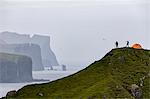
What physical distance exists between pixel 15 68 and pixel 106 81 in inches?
3862

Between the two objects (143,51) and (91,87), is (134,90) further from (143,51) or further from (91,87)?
(143,51)

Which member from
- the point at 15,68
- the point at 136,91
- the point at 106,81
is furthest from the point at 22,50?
the point at 136,91

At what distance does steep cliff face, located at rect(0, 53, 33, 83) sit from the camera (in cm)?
15412

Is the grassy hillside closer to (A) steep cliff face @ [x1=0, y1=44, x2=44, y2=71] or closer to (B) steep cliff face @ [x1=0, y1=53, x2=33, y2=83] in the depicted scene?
(B) steep cliff face @ [x1=0, y1=53, x2=33, y2=83]

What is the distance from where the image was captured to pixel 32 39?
190 m

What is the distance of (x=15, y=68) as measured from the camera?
159 metres

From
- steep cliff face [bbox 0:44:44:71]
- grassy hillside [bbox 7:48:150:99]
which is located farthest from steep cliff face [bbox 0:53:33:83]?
grassy hillside [bbox 7:48:150:99]

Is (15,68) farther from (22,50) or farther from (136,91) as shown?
(136,91)

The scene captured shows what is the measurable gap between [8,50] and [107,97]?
416 ft

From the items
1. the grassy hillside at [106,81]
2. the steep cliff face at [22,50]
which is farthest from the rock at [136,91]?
the steep cliff face at [22,50]

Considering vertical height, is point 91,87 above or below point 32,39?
below

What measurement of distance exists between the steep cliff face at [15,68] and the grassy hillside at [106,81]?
77056 millimetres

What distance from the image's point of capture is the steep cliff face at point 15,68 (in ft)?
506

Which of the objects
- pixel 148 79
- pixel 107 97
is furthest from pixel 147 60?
pixel 107 97
